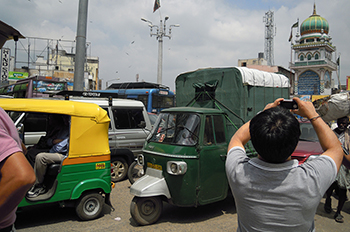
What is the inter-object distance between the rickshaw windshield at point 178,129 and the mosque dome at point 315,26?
190 feet

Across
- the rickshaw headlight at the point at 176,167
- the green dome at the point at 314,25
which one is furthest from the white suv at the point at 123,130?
the green dome at the point at 314,25

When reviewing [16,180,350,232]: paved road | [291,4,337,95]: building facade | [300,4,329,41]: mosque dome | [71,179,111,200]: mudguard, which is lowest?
[16,180,350,232]: paved road

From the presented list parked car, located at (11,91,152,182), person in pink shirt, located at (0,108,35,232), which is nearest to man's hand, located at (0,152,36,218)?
person in pink shirt, located at (0,108,35,232)

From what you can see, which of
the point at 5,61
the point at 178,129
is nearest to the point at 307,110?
the point at 178,129

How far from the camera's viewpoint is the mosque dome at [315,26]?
2117 inches

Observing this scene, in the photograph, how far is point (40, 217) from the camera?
5160 mm

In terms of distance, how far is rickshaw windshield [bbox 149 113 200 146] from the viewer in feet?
16.5

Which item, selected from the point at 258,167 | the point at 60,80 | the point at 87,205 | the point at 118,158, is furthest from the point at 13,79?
the point at 258,167

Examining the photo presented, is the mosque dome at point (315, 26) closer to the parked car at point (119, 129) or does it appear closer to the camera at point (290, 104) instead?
the parked car at point (119, 129)

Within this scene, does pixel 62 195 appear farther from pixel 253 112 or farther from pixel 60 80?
pixel 60 80

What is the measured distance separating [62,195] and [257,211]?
158 inches

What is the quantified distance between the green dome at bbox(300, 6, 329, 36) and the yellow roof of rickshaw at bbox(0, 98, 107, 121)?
196 feet

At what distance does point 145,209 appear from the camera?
4.89 meters

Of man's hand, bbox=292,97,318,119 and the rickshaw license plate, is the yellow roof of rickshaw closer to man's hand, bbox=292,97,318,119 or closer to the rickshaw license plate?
the rickshaw license plate
